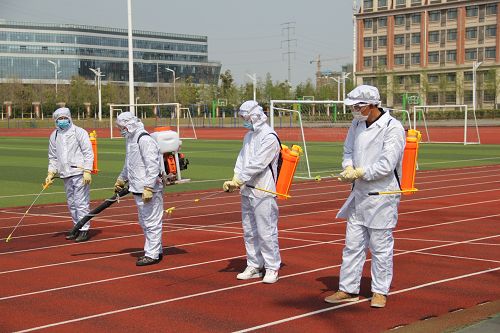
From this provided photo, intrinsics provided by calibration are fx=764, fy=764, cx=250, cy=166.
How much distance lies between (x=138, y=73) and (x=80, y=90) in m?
36.0

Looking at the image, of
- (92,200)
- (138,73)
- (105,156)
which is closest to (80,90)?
(138,73)

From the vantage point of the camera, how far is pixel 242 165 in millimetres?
8664

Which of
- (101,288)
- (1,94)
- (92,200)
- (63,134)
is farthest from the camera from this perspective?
(1,94)

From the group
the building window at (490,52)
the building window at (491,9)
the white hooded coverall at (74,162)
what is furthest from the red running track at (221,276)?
the building window at (491,9)

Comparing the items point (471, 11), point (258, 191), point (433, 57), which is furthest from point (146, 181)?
point (433, 57)

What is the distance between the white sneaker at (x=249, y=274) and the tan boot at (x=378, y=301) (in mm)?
1763

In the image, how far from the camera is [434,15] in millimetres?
104750

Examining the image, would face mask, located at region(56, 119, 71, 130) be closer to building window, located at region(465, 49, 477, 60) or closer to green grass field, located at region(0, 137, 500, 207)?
green grass field, located at region(0, 137, 500, 207)

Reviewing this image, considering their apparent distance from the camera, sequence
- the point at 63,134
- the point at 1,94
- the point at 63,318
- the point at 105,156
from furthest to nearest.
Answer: the point at 1,94 < the point at 105,156 < the point at 63,134 < the point at 63,318

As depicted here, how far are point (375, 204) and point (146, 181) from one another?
3383mm

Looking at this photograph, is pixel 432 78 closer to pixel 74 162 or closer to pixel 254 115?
pixel 74 162

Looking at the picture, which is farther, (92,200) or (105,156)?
(105,156)

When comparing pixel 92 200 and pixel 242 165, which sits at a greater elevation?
pixel 242 165

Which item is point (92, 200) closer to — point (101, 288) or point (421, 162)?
point (101, 288)
